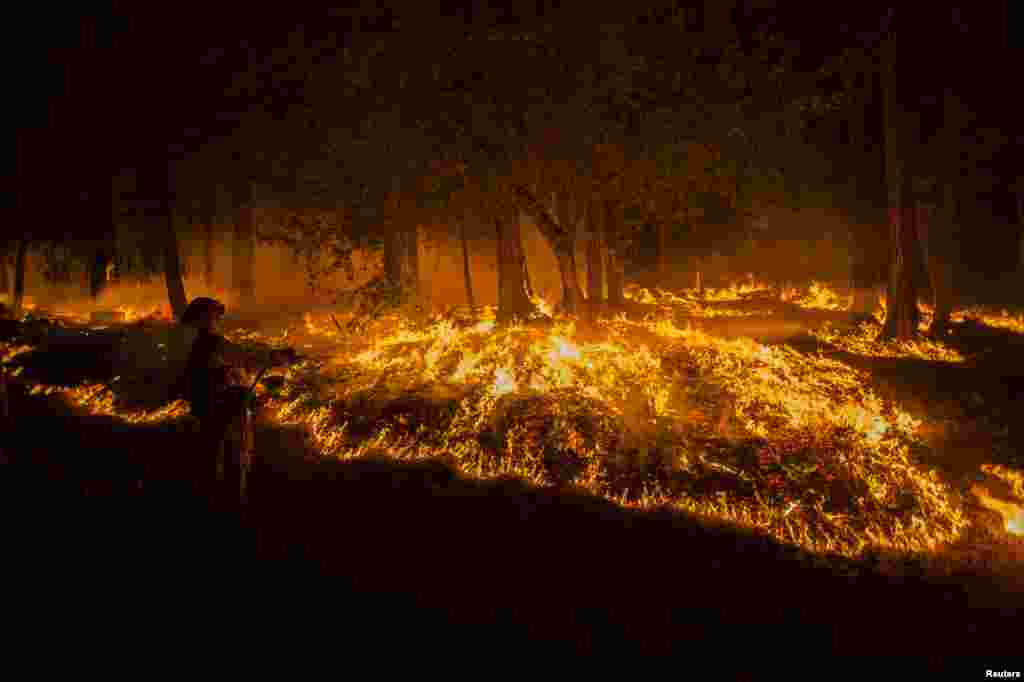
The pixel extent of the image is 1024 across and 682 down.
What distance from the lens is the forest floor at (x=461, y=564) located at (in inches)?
219

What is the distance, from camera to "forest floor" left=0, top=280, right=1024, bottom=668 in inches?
219

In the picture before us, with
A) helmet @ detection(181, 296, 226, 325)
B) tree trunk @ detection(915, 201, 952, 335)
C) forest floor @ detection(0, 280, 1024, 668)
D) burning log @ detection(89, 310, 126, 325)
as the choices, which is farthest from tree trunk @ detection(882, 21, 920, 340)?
burning log @ detection(89, 310, 126, 325)

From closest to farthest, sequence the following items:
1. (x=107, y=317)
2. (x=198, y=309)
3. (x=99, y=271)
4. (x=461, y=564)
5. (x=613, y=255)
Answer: (x=461, y=564)
(x=198, y=309)
(x=107, y=317)
(x=613, y=255)
(x=99, y=271)

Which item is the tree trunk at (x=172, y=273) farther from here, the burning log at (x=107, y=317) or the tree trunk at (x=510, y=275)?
the tree trunk at (x=510, y=275)

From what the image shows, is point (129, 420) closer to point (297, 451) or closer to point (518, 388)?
point (297, 451)

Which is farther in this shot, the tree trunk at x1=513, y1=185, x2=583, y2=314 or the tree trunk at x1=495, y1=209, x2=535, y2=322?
the tree trunk at x1=495, y1=209, x2=535, y2=322

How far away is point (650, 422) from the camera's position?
1112 centimetres

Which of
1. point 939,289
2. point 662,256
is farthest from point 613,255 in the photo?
point 662,256

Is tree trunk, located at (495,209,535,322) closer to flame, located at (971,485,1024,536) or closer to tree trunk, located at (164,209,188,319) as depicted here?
tree trunk, located at (164,209,188,319)

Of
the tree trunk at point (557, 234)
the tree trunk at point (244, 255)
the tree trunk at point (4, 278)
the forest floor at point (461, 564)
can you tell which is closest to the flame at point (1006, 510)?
the forest floor at point (461, 564)

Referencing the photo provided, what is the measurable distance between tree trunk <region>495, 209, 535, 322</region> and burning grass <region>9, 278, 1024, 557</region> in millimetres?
2175

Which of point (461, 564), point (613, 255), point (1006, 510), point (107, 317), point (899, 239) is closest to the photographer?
point (461, 564)

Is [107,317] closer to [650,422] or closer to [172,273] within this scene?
[172,273]

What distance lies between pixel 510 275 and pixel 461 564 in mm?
13870
